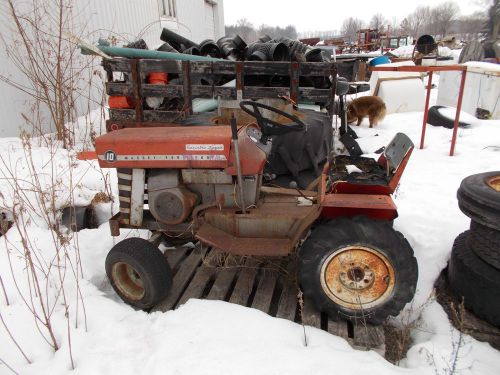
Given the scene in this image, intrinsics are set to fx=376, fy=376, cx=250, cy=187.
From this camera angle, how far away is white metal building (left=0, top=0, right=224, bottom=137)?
14.9 feet

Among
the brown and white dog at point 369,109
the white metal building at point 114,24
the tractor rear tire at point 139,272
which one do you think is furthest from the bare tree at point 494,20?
the tractor rear tire at point 139,272

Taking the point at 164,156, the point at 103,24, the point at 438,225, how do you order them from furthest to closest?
the point at 103,24 → the point at 438,225 → the point at 164,156

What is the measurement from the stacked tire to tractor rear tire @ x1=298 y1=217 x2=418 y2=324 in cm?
40

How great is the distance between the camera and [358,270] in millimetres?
2156

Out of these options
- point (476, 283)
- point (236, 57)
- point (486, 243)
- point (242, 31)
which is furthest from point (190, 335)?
point (242, 31)

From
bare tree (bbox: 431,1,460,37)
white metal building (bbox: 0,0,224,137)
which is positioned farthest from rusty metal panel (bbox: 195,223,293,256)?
bare tree (bbox: 431,1,460,37)

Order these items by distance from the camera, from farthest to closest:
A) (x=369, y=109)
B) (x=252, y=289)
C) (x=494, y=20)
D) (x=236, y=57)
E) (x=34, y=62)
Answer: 1. (x=494, y=20)
2. (x=369, y=109)
3. (x=236, y=57)
4. (x=34, y=62)
5. (x=252, y=289)

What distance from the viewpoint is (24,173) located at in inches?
144

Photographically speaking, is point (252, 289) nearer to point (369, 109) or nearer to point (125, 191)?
point (125, 191)

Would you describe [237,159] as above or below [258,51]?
below

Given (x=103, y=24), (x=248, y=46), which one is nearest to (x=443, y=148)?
(x=248, y=46)

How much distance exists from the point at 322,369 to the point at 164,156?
4.62 ft

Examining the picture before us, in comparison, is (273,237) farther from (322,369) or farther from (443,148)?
(443,148)

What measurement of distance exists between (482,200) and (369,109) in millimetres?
4742
